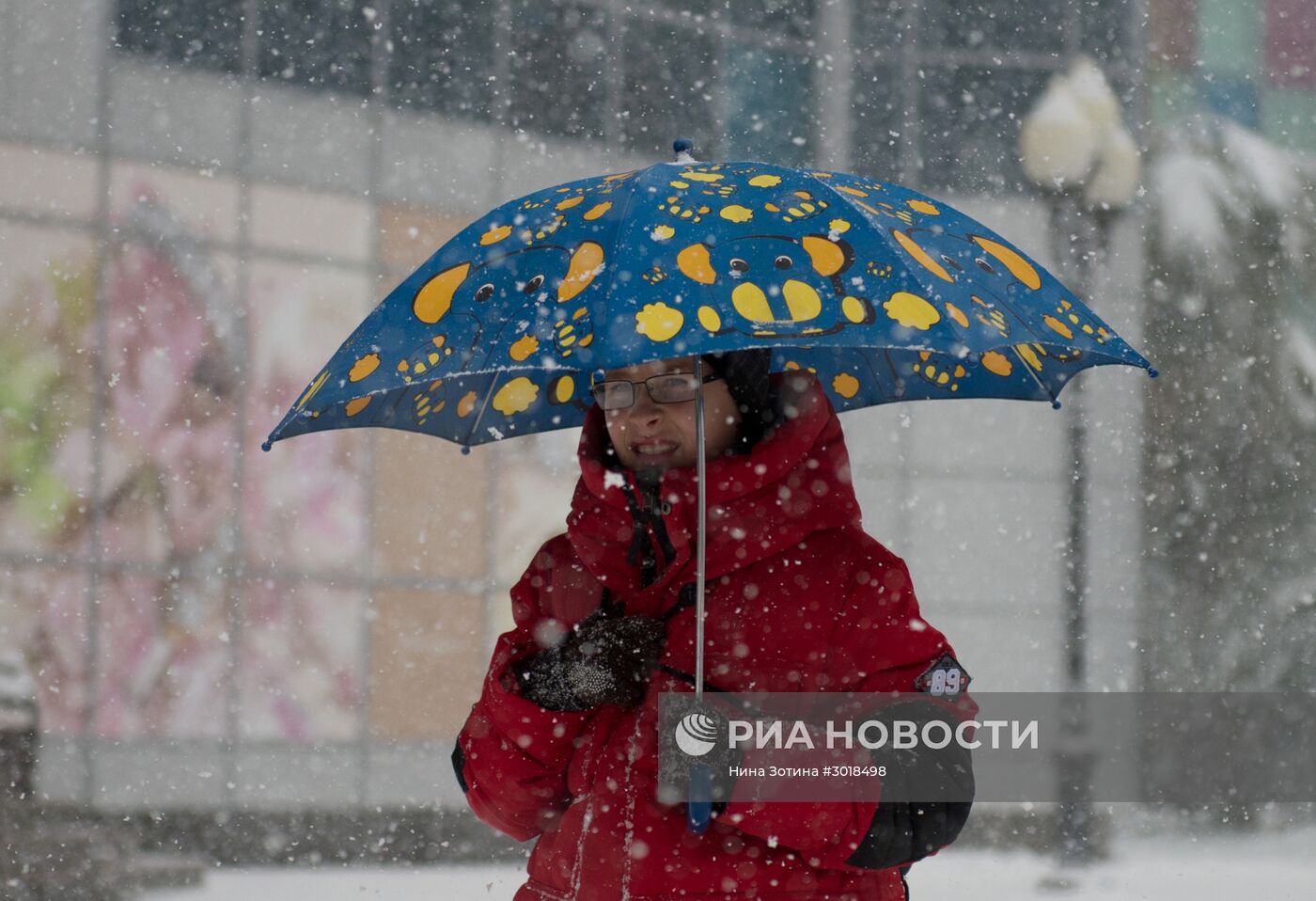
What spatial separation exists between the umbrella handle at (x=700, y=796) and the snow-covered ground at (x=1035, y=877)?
250 inches

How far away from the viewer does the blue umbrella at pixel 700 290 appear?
7.53 ft

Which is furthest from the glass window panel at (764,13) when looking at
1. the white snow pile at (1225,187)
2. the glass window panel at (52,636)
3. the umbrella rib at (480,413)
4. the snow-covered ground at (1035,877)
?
the umbrella rib at (480,413)

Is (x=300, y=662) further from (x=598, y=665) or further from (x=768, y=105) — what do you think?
(x=598, y=665)

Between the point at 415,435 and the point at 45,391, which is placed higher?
the point at 45,391

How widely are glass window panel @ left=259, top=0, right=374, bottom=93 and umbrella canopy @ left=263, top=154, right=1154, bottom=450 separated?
283 inches

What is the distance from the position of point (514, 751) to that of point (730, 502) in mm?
578

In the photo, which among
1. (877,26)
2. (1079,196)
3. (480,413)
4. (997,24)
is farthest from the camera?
(997,24)

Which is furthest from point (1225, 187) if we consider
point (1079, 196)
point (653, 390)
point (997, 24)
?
point (653, 390)

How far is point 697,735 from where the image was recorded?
7.82ft

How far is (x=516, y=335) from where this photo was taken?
95.6 inches

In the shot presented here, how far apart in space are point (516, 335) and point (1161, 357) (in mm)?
9593

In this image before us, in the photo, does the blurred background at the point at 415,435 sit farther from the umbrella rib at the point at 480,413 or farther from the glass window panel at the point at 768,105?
the umbrella rib at the point at 480,413

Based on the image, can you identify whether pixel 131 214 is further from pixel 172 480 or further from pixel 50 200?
pixel 172 480

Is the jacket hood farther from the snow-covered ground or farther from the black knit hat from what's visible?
the snow-covered ground
